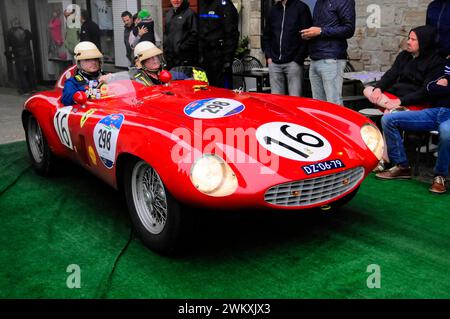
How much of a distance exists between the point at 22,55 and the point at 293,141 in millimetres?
10236

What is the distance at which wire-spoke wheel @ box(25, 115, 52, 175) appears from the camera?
14.9 ft

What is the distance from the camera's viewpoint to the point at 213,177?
2.53 metres

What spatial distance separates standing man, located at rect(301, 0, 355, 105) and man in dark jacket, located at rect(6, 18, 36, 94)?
811 cm

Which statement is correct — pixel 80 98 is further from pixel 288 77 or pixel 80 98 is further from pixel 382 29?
pixel 382 29

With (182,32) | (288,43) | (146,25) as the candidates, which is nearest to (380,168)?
(288,43)

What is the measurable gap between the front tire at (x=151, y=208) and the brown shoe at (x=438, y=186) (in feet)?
7.54

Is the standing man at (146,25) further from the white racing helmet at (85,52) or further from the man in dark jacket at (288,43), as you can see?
the white racing helmet at (85,52)

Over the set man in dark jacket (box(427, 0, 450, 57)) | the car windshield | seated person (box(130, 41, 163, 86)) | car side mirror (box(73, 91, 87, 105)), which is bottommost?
car side mirror (box(73, 91, 87, 105))

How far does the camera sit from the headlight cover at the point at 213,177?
8.22 feet

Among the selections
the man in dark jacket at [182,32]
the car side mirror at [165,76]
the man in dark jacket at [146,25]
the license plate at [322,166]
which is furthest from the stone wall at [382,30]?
the license plate at [322,166]

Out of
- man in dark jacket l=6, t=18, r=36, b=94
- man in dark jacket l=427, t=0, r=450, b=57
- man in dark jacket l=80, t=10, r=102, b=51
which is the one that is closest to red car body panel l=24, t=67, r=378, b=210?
man in dark jacket l=427, t=0, r=450, b=57

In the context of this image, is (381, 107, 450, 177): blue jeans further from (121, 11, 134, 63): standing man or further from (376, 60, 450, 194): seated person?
(121, 11, 134, 63): standing man

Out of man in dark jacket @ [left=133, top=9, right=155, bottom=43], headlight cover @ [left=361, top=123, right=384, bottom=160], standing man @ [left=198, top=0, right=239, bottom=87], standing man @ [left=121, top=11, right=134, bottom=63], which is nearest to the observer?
headlight cover @ [left=361, top=123, right=384, bottom=160]
